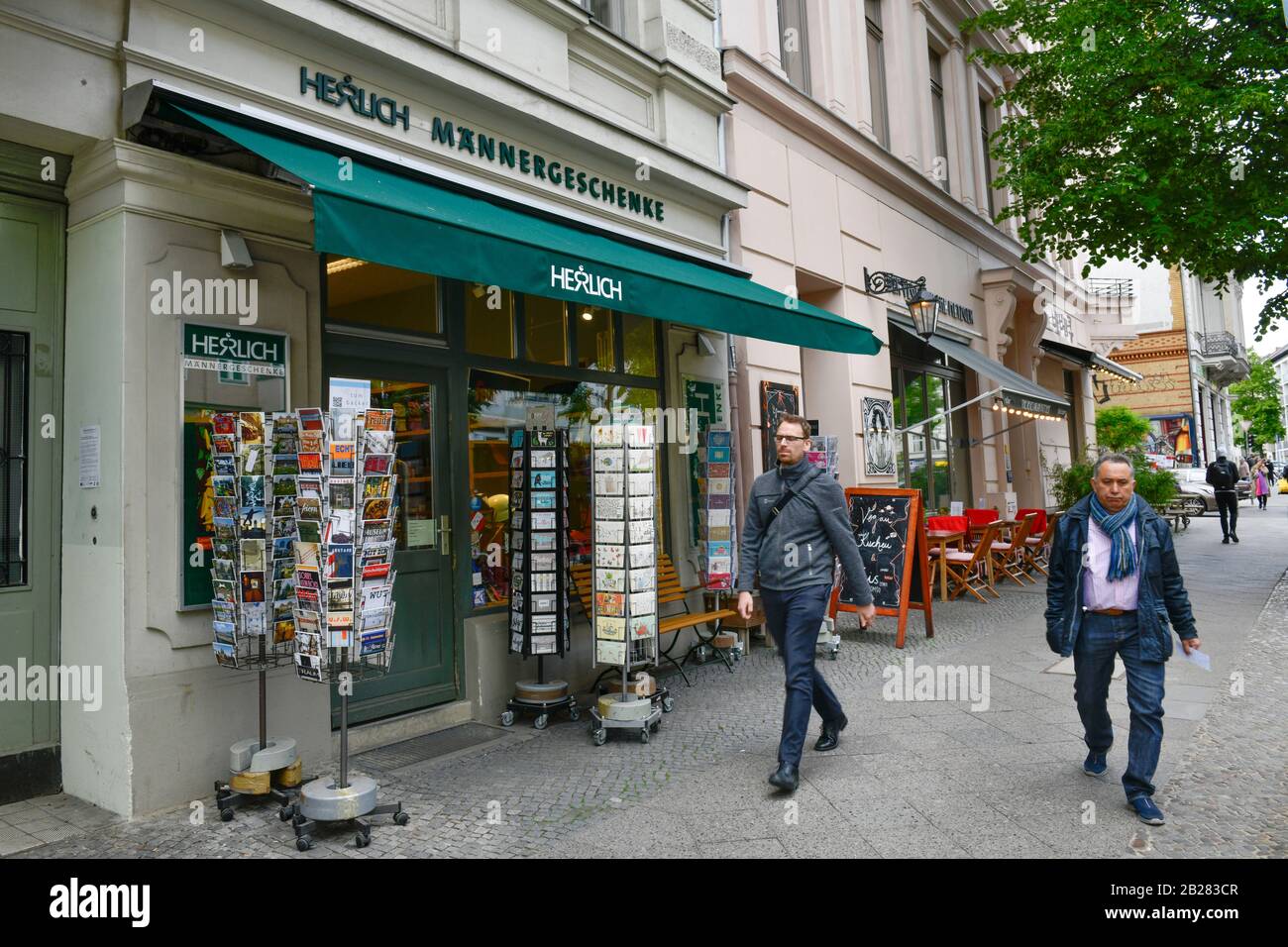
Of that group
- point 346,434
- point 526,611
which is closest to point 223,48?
point 346,434

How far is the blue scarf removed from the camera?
4348 mm

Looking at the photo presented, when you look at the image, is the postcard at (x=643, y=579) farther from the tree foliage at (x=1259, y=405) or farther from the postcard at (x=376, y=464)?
the tree foliage at (x=1259, y=405)

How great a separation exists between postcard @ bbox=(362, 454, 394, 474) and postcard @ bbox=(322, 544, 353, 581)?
1.23 feet

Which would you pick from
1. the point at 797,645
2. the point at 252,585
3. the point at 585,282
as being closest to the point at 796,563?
the point at 797,645

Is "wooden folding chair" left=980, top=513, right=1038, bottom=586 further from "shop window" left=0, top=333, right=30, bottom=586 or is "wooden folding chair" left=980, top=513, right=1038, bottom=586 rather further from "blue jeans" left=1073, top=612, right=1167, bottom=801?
"shop window" left=0, top=333, right=30, bottom=586

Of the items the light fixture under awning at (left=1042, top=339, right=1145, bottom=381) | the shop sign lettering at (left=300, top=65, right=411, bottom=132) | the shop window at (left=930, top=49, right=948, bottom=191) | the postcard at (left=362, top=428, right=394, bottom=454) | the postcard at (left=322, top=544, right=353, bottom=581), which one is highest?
the shop window at (left=930, top=49, right=948, bottom=191)

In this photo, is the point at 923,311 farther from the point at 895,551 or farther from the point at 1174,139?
the point at 895,551

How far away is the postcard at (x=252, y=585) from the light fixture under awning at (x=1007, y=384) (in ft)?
30.4

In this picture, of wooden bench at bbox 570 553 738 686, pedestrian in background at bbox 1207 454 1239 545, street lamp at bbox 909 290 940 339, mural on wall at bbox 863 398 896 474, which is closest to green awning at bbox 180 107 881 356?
wooden bench at bbox 570 553 738 686

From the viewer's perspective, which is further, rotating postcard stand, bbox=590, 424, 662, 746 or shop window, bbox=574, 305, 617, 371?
shop window, bbox=574, 305, 617, 371

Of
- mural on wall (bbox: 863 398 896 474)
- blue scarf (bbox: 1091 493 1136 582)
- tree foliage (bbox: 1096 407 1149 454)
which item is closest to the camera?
blue scarf (bbox: 1091 493 1136 582)

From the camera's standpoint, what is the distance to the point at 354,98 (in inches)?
215

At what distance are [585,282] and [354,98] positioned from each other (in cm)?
182

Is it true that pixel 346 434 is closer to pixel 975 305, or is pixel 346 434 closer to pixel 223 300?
pixel 223 300
